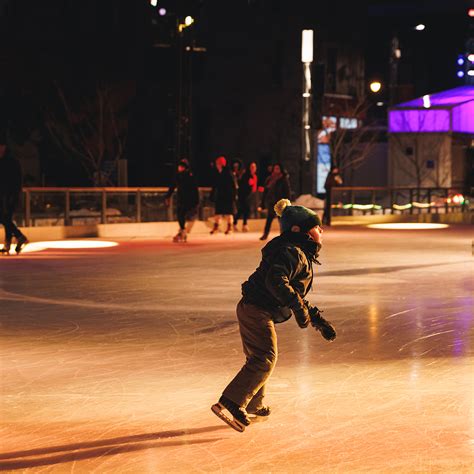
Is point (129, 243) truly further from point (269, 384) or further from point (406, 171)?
point (406, 171)

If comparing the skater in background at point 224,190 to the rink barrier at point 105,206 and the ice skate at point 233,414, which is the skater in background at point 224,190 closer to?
the rink barrier at point 105,206

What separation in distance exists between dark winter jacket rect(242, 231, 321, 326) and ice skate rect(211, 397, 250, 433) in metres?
0.51

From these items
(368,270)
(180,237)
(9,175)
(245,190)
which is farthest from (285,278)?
(245,190)

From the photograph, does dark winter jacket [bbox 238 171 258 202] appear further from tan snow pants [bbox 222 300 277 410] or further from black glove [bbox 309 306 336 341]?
black glove [bbox 309 306 336 341]

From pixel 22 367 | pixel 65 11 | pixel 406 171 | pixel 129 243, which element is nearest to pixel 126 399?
pixel 22 367

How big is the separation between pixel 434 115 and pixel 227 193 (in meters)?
20.8

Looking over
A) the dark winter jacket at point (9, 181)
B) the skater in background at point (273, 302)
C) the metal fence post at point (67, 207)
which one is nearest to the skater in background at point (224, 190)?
the metal fence post at point (67, 207)

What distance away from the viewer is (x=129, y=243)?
74.0ft

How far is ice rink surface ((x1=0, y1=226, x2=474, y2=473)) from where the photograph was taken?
5.39 m

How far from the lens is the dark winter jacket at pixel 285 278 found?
5.57 m

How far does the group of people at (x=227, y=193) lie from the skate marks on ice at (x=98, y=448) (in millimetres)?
15893

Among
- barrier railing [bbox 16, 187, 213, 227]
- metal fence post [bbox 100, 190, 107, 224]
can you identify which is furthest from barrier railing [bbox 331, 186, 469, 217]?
metal fence post [bbox 100, 190, 107, 224]

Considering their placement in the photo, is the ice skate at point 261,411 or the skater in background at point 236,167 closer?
the ice skate at point 261,411

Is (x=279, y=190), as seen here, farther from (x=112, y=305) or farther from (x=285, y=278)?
(x=285, y=278)
